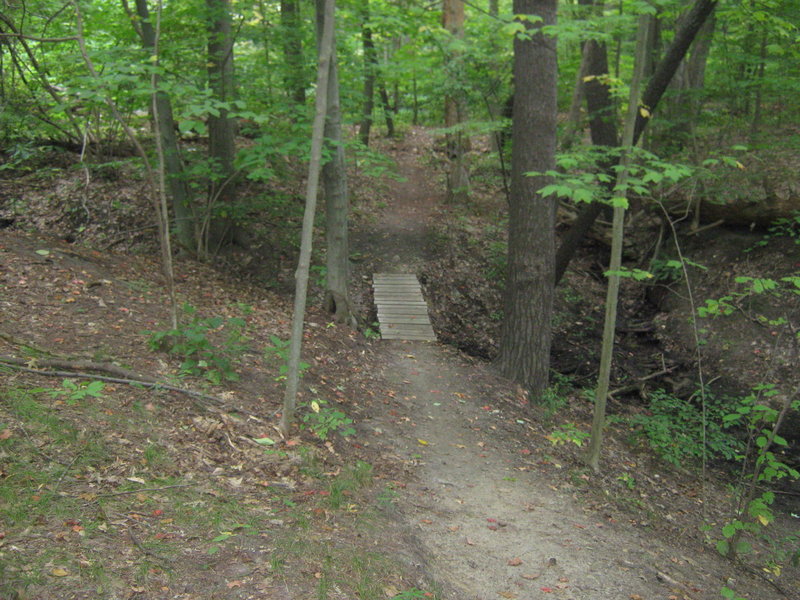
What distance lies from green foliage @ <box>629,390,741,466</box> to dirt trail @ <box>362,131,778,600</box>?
1956mm

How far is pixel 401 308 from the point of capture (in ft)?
32.8

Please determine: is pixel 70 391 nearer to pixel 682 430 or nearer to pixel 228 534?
pixel 228 534

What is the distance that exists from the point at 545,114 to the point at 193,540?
6391 mm

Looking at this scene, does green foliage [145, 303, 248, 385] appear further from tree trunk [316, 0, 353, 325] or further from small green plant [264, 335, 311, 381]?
tree trunk [316, 0, 353, 325]

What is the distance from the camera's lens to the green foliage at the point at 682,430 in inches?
292

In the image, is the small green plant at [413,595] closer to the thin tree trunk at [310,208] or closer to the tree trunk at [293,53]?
the thin tree trunk at [310,208]

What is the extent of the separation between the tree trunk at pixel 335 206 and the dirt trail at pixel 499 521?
174cm

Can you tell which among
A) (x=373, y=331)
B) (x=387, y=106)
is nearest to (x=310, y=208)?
(x=373, y=331)

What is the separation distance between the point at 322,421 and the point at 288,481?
757 millimetres

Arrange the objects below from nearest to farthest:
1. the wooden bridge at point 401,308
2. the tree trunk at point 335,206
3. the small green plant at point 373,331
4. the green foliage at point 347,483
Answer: the green foliage at point 347,483
the tree trunk at point 335,206
the small green plant at point 373,331
the wooden bridge at point 401,308

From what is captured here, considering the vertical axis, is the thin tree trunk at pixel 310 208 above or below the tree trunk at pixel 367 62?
below

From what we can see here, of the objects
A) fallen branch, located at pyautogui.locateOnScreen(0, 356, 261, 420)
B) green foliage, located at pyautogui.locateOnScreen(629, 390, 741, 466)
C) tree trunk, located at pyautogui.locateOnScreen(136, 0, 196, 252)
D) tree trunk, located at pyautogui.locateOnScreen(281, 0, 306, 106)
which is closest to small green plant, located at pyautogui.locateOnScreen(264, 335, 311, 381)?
fallen branch, located at pyautogui.locateOnScreen(0, 356, 261, 420)

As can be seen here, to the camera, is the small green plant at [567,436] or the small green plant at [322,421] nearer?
the small green plant at [322,421]

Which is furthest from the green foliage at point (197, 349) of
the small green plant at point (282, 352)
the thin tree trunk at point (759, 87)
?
the thin tree trunk at point (759, 87)
